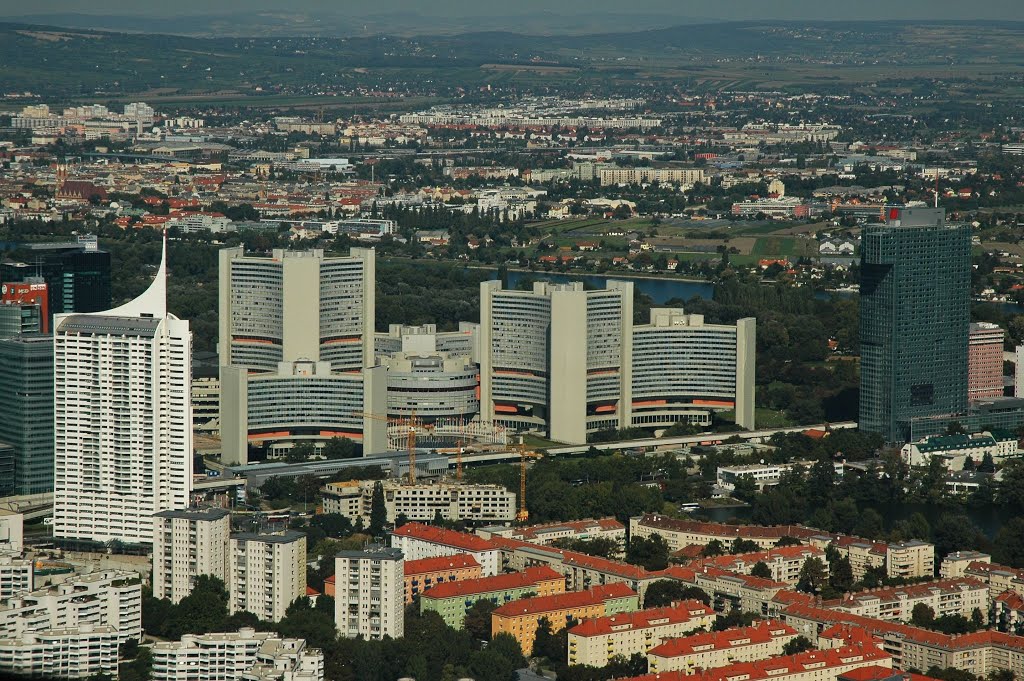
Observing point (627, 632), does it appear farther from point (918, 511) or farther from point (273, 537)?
point (918, 511)

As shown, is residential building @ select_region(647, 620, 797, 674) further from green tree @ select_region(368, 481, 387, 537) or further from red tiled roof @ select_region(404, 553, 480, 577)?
green tree @ select_region(368, 481, 387, 537)

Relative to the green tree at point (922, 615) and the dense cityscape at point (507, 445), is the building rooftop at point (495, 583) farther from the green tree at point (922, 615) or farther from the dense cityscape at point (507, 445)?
the green tree at point (922, 615)

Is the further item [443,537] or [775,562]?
[443,537]

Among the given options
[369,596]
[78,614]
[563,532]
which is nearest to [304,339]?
[563,532]

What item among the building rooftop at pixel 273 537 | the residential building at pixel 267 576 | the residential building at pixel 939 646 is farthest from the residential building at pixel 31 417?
the residential building at pixel 939 646

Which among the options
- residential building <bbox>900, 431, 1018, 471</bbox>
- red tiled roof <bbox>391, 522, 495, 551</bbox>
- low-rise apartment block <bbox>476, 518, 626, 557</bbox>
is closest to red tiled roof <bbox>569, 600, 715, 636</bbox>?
red tiled roof <bbox>391, 522, 495, 551</bbox>
